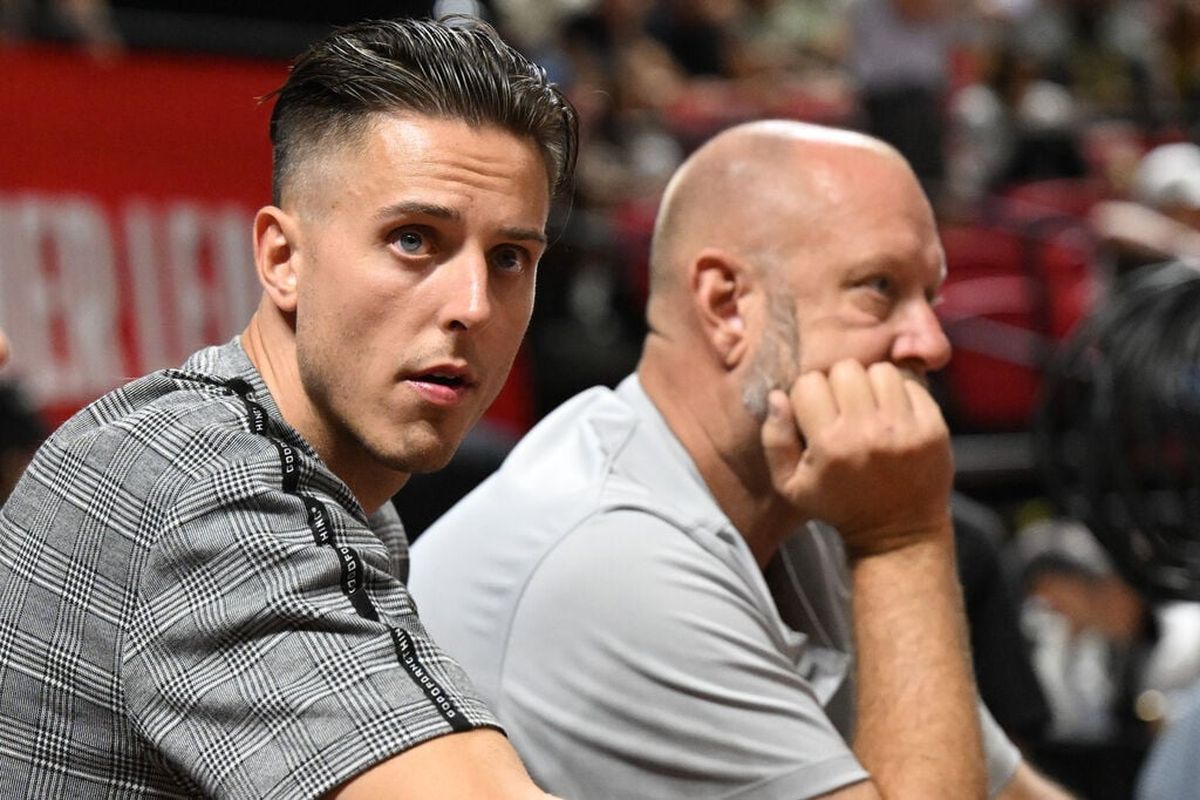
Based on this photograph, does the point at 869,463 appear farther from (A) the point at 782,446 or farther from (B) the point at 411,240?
(B) the point at 411,240

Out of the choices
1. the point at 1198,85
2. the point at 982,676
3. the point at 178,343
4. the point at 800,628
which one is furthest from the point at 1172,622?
the point at 1198,85

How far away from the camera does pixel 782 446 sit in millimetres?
1976

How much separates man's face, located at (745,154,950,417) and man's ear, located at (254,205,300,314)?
0.75 m

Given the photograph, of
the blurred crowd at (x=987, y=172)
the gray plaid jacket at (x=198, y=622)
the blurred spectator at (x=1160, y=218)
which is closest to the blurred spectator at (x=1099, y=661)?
the blurred crowd at (x=987, y=172)

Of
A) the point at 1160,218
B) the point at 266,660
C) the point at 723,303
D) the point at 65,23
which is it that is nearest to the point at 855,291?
the point at 723,303

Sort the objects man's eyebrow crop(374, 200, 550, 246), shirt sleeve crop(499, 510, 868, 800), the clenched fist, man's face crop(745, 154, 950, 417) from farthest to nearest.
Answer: man's face crop(745, 154, 950, 417)
the clenched fist
shirt sleeve crop(499, 510, 868, 800)
man's eyebrow crop(374, 200, 550, 246)

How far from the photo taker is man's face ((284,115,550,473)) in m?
1.44

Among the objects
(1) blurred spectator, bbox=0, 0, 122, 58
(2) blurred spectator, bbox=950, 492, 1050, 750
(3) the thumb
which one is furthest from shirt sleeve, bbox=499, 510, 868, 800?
(1) blurred spectator, bbox=0, 0, 122, 58

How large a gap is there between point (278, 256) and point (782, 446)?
705 millimetres

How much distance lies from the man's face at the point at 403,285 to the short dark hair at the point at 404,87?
0.07 feet

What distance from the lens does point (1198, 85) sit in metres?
9.23

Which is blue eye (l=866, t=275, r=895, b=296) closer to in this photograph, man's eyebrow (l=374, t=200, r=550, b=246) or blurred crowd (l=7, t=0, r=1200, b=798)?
man's eyebrow (l=374, t=200, r=550, b=246)

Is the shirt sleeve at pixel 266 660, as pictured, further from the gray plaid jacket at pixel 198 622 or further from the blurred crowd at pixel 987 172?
the blurred crowd at pixel 987 172

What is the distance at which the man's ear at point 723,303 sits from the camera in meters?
2.11
